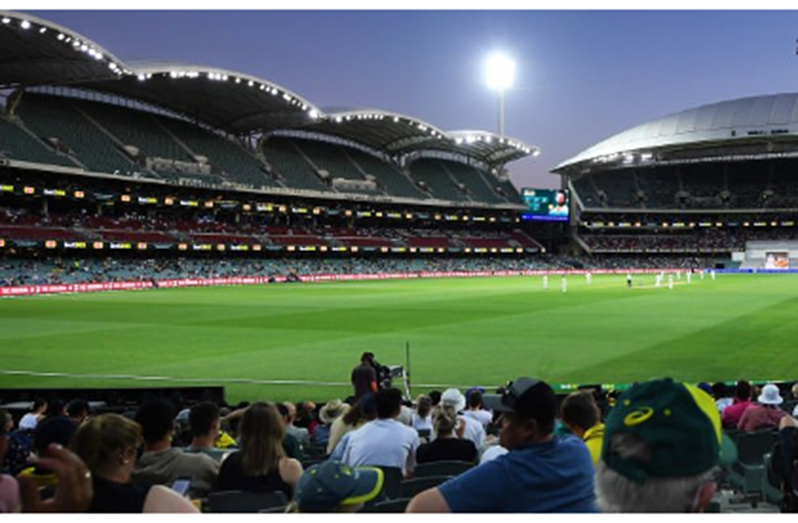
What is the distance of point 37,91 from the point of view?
85438 millimetres

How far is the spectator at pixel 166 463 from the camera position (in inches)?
222

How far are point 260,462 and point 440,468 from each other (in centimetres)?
186

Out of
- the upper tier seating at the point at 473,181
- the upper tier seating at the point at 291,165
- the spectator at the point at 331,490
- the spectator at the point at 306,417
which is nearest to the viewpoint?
the spectator at the point at 331,490

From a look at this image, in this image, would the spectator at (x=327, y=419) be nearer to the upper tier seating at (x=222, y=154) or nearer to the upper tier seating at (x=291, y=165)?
the upper tier seating at (x=222, y=154)

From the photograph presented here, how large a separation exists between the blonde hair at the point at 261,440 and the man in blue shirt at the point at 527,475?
2329 millimetres

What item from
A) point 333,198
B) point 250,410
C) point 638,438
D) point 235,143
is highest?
point 235,143


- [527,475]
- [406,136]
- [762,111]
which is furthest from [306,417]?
[762,111]

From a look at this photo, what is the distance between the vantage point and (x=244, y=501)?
16.7 ft

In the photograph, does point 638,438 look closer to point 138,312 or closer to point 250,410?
point 250,410

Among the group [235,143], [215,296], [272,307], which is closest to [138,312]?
[272,307]

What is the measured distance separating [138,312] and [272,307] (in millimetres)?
7890

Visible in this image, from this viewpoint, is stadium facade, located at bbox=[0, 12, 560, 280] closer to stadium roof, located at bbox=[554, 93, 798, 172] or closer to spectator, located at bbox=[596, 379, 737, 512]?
stadium roof, located at bbox=[554, 93, 798, 172]

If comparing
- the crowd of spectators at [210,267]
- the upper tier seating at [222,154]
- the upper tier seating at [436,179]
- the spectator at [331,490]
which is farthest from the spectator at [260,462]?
the upper tier seating at [436,179]

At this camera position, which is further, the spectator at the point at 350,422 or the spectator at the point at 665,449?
the spectator at the point at 350,422
